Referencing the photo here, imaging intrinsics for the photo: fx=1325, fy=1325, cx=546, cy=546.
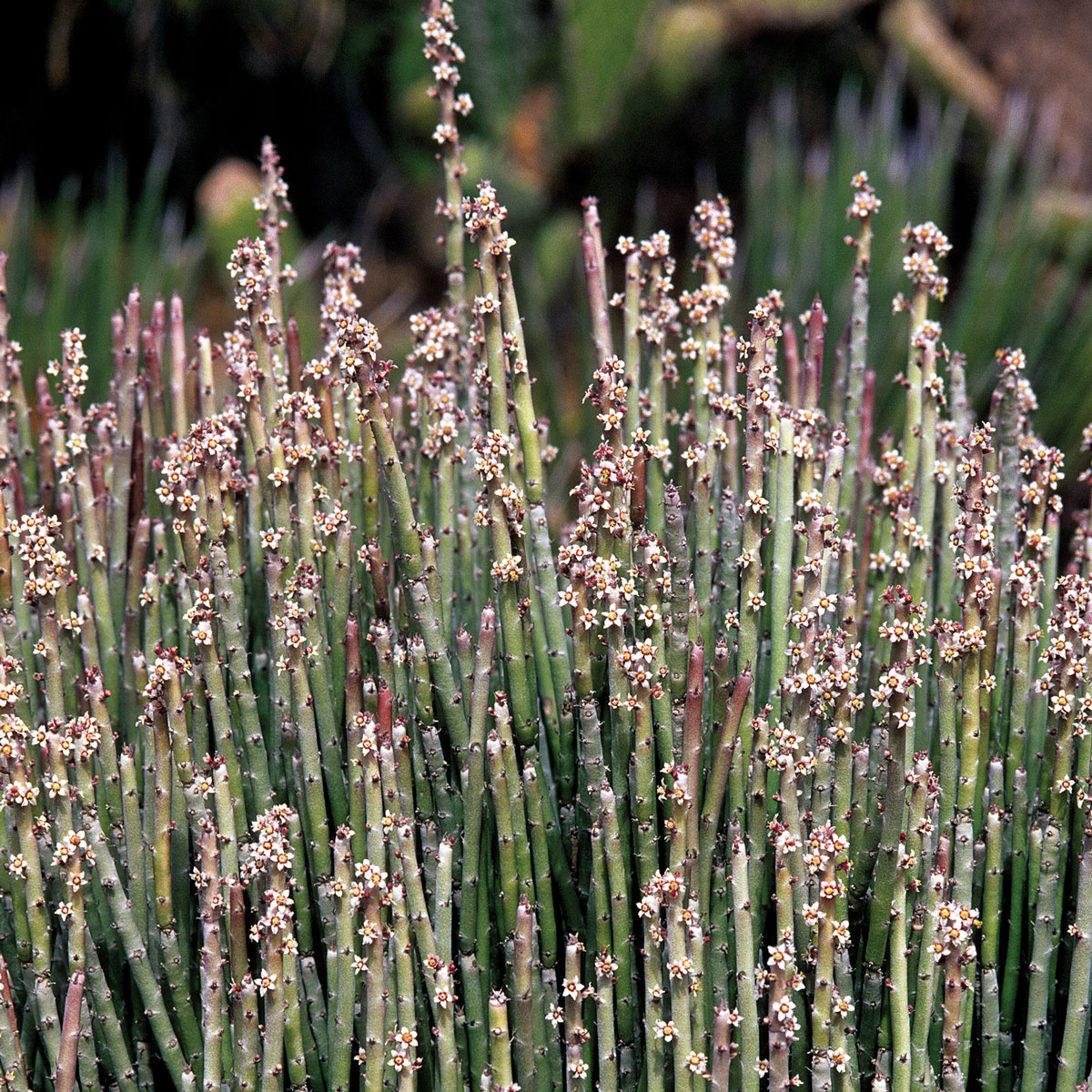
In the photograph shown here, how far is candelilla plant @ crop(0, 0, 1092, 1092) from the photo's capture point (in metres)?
1.37

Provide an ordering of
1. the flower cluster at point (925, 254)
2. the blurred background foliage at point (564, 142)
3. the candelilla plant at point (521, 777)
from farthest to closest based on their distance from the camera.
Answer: the blurred background foliage at point (564, 142) < the flower cluster at point (925, 254) < the candelilla plant at point (521, 777)

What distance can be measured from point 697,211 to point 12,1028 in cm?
137

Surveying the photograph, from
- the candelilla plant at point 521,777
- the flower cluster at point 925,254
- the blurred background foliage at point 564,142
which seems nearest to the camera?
the candelilla plant at point 521,777

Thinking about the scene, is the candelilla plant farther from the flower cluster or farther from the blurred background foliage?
the blurred background foliage

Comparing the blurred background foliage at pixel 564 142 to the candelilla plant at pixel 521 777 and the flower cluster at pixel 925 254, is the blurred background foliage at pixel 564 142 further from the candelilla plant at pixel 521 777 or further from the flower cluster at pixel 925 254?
the candelilla plant at pixel 521 777

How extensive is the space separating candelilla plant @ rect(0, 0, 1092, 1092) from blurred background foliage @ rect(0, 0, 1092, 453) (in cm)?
179

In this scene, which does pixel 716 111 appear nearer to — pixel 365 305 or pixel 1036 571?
pixel 365 305

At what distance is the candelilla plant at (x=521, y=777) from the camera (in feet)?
4.50

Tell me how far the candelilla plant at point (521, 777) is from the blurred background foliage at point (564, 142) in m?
1.79

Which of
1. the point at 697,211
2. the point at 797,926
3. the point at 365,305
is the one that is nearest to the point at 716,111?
the point at 365,305

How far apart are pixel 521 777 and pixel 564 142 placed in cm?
426

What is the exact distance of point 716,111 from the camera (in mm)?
5941

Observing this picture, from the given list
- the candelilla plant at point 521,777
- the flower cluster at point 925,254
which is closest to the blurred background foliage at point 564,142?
the flower cluster at point 925,254

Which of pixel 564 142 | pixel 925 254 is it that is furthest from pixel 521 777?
pixel 564 142
